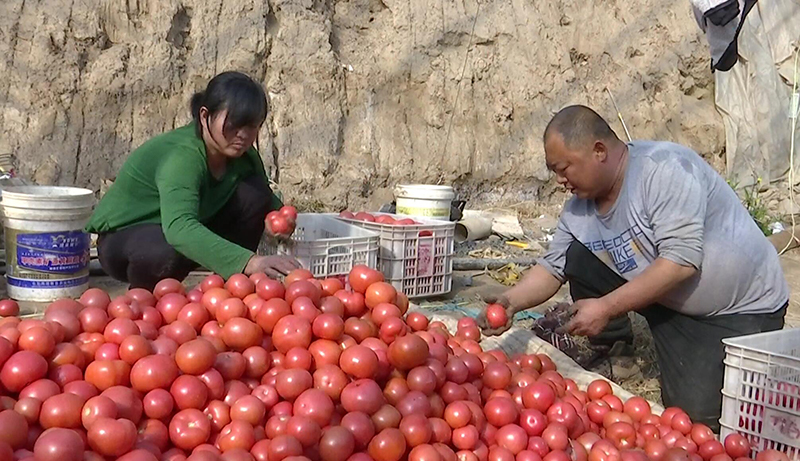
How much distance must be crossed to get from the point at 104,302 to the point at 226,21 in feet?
20.0

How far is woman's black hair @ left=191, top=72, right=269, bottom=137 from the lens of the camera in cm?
334

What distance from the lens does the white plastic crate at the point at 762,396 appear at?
8.16 ft

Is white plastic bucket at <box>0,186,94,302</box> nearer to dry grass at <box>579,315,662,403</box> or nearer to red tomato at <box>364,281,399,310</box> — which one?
red tomato at <box>364,281,399,310</box>

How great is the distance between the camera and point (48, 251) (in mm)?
4488

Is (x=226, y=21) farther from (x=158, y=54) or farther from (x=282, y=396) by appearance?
(x=282, y=396)

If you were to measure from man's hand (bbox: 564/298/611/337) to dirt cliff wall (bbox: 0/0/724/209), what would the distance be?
521 centimetres

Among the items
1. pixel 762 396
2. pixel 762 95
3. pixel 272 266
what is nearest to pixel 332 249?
pixel 272 266

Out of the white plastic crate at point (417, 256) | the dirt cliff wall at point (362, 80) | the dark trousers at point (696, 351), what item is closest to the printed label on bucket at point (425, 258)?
the white plastic crate at point (417, 256)

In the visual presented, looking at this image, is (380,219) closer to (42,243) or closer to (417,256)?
(417,256)

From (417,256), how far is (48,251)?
229 cm

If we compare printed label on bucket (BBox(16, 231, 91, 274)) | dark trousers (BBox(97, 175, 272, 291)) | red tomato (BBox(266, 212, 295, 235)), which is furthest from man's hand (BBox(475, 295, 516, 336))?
printed label on bucket (BBox(16, 231, 91, 274))

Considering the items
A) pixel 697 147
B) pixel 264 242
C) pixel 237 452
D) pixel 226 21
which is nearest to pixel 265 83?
pixel 226 21

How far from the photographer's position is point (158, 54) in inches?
293

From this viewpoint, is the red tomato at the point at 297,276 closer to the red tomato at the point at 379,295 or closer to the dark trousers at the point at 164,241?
the red tomato at the point at 379,295
